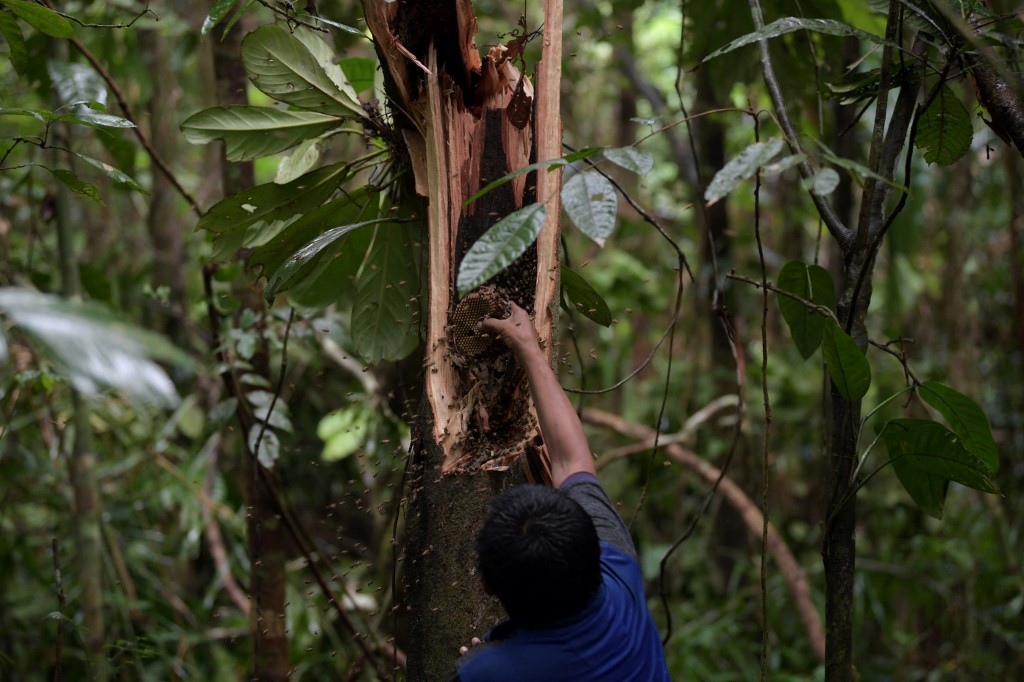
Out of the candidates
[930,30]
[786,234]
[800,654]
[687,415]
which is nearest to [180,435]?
[687,415]

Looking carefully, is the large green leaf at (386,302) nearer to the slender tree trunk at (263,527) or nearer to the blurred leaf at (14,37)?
the slender tree trunk at (263,527)

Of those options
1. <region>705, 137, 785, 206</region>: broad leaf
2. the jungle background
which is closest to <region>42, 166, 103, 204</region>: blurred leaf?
the jungle background

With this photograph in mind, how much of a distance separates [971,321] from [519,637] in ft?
14.9

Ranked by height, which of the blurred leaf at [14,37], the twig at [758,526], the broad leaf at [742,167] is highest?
the blurred leaf at [14,37]

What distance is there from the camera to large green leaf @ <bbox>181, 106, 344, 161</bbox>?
2000mm

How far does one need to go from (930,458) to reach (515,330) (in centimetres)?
87

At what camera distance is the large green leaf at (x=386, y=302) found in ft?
6.98

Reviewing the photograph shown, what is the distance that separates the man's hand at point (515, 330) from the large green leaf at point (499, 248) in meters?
0.36

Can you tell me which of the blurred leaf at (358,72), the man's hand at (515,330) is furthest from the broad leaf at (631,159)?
the blurred leaf at (358,72)

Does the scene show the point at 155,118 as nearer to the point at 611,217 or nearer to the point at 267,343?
the point at 267,343

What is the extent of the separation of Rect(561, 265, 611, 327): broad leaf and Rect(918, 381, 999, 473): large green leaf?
0.71 m

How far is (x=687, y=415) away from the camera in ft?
16.1

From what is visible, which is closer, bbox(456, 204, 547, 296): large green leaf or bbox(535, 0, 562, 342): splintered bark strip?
bbox(456, 204, 547, 296): large green leaf

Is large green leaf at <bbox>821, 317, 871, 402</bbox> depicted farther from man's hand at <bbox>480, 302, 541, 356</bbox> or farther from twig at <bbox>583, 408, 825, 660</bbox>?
twig at <bbox>583, 408, 825, 660</bbox>
